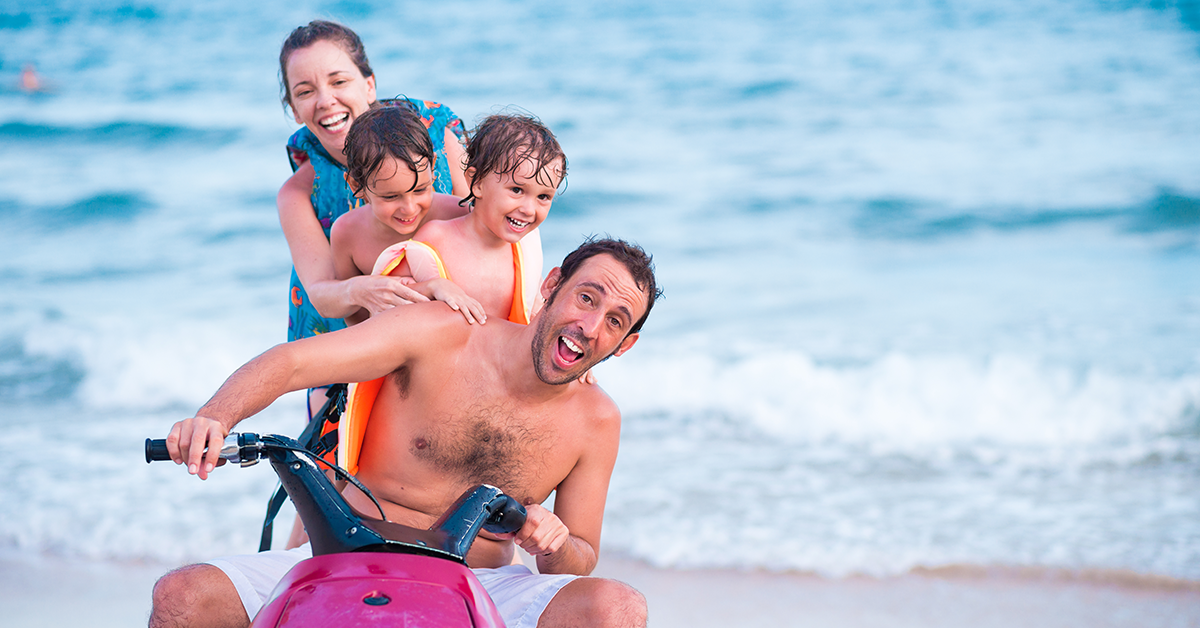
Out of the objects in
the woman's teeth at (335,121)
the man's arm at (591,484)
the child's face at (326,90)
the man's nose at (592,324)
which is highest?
the child's face at (326,90)

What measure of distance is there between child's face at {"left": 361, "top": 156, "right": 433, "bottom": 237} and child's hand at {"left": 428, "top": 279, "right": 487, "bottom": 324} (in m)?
0.25

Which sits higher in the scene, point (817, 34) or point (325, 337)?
point (817, 34)

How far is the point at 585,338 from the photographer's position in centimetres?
241

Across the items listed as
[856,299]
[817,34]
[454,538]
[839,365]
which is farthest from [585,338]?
[817,34]

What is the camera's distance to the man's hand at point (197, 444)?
1926 millimetres

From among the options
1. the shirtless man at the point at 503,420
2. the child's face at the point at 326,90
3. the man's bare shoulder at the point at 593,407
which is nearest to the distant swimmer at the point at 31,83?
the child's face at the point at 326,90

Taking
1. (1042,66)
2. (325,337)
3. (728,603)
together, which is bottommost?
(728,603)

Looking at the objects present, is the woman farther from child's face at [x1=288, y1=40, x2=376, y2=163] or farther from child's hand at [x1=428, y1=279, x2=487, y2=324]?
child's hand at [x1=428, y1=279, x2=487, y2=324]

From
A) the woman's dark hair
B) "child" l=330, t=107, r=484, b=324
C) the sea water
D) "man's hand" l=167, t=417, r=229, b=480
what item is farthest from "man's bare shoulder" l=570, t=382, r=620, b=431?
the sea water

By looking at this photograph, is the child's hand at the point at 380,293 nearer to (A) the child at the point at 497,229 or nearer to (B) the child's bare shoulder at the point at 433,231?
(A) the child at the point at 497,229

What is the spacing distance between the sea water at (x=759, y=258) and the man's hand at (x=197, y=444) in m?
2.26

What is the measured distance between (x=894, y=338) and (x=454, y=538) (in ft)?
20.1

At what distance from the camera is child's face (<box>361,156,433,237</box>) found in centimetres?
273

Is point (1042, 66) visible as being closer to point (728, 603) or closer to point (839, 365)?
point (839, 365)
